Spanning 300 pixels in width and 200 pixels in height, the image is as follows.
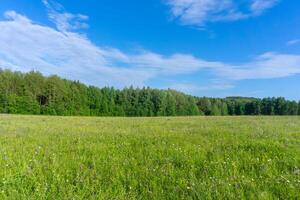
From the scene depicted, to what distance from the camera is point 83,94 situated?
3602 inches

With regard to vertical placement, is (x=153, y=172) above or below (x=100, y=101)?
below

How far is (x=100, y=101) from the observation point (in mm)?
95062

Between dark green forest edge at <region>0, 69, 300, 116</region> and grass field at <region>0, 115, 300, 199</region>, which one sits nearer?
grass field at <region>0, 115, 300, 199</region>

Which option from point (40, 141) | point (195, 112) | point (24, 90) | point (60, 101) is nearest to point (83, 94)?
point (60, 101)

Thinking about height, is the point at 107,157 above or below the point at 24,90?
below

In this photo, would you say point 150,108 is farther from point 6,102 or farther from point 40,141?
point 40,141

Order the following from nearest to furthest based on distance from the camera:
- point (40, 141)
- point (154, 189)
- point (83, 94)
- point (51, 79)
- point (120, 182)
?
point (154, 189) → point (120, 182) → point (40, 141) → point (51, 79) → point (83, 94)

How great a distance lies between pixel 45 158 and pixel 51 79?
8205 centimetres

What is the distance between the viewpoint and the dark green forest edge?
75.9 meters

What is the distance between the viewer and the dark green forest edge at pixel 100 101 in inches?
2990

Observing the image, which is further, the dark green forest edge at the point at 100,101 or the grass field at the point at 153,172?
the dark green forest edge at the point at 100,101

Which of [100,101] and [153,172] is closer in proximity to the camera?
[153,172]

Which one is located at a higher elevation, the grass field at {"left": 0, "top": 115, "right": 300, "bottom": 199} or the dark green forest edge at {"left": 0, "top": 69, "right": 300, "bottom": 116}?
the dark green forest edge at {"left": 0, "top": 69, "right": 300, "bottom": 116}

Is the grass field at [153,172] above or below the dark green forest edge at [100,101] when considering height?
below
